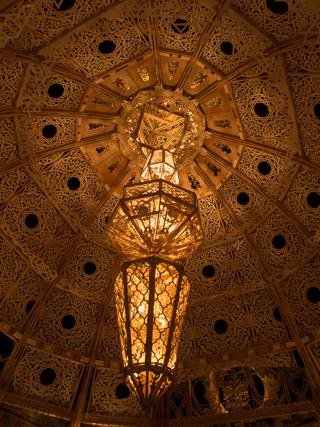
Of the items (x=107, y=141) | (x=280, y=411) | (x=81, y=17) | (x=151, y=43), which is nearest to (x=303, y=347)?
(x=280, y=411)

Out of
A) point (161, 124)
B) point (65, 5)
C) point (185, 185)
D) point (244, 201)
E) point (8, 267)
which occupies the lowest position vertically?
point (8, 267)

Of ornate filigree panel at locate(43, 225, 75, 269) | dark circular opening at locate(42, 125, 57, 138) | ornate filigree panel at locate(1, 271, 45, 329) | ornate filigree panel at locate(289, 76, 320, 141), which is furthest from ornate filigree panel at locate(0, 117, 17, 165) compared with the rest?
ornate filigree panel at locate(289, 76, 320, 141)

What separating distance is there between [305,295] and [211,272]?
2.15 m

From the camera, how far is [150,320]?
4812 millimetres

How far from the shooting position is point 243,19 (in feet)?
19.4

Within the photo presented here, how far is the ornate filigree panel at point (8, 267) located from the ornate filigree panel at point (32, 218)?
12.8 inches

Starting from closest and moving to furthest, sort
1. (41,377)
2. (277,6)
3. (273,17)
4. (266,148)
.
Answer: (273,17) → (277,6) → (266,148) → (41,377)

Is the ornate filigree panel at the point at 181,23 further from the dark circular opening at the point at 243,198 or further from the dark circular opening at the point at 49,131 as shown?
the dark circular opening at the point at 243,198

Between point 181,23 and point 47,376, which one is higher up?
point 181,23

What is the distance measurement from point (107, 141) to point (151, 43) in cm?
243

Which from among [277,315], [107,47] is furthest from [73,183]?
[277,315]

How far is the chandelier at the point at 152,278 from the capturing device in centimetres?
467

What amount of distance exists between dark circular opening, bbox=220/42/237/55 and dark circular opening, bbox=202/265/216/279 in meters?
4.74

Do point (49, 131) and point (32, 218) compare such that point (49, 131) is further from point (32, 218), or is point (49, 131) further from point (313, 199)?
point (313, 199)
